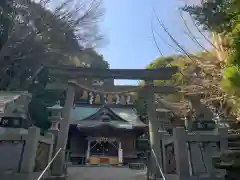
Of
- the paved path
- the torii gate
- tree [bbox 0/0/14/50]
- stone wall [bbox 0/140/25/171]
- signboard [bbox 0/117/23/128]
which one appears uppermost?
tree [bbox 0/0/14/50]

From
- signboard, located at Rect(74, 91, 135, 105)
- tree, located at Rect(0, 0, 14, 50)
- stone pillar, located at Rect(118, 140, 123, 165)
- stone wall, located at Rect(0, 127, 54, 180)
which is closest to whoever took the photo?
stone wall, located at Rect(0, 127, 54, 180)

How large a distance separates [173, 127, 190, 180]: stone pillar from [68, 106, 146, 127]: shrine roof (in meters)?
11.5

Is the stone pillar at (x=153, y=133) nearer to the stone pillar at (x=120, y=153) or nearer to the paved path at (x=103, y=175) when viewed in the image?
the paved path at (x=103, y=175)

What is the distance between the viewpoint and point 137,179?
839 cm

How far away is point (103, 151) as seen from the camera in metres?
17.8

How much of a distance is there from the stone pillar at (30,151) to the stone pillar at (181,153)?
9.87ft

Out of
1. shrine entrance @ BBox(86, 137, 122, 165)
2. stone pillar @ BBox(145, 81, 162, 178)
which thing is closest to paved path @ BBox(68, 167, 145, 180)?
stone pillar @ BBox(145, 81, 162, 178)

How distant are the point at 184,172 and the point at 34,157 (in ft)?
10.4

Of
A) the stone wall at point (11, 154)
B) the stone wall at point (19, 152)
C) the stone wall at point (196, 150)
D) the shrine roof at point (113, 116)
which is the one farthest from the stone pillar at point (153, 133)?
the shrine roof at point (113, 116)

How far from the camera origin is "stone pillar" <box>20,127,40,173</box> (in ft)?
18.6

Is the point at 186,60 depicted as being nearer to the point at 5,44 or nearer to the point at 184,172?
the point at 184,172

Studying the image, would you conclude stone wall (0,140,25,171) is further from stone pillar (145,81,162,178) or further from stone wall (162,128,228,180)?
stone pillar (145,81,162,178)

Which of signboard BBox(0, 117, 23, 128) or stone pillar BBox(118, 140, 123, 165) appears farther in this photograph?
stone pillar BBox(118, 140, 123, 165)

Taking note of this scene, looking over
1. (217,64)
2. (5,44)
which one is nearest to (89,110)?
(5,44)
